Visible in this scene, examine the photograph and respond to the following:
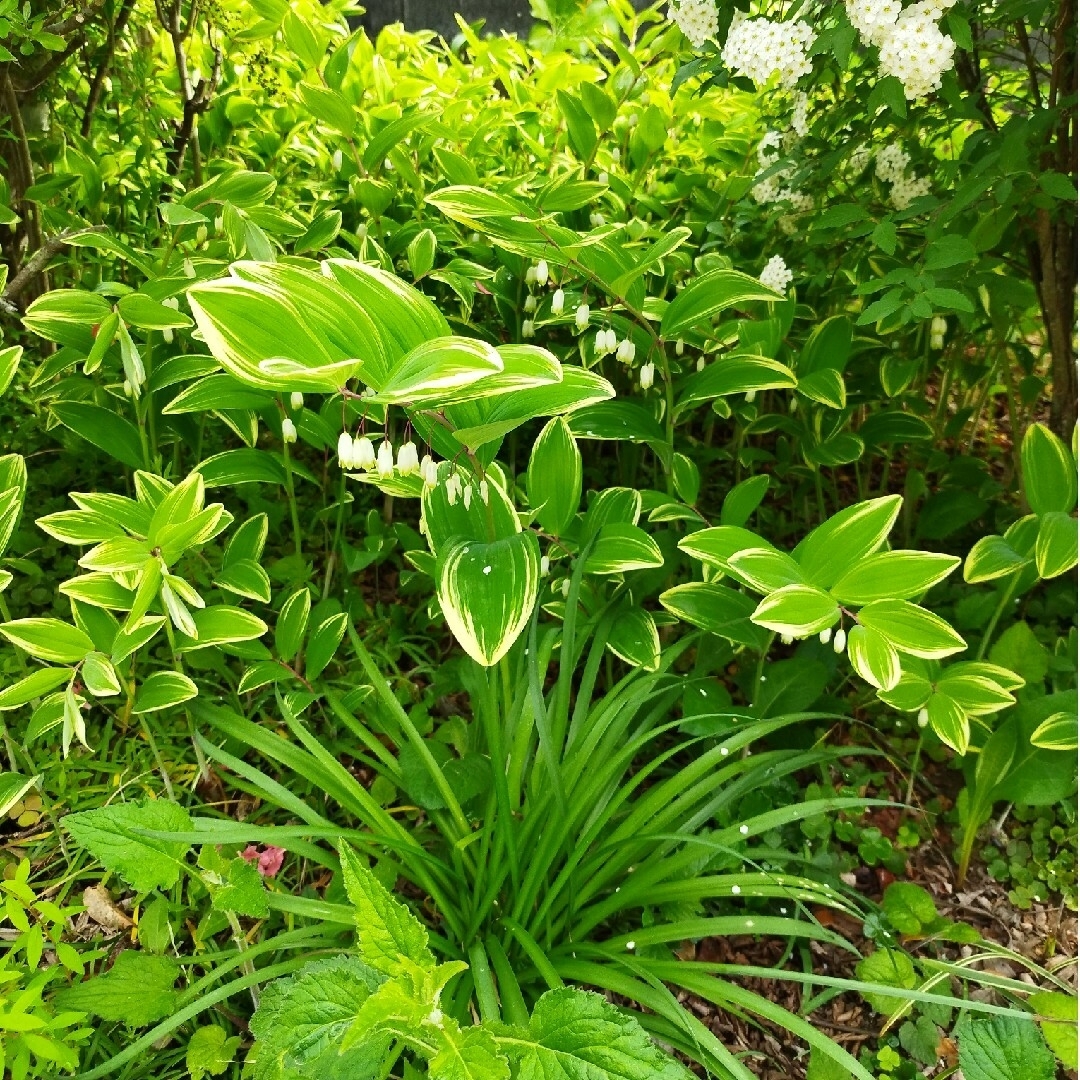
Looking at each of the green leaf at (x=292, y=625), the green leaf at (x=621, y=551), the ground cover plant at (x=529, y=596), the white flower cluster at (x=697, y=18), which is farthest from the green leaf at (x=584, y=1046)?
the white flower cluster at (x=697, y=18)

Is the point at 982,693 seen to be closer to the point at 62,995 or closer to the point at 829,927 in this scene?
the point at 829,927

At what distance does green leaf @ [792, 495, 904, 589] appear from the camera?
1.16 metres

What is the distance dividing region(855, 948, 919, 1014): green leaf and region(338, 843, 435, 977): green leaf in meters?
0.71

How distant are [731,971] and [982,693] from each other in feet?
1.85

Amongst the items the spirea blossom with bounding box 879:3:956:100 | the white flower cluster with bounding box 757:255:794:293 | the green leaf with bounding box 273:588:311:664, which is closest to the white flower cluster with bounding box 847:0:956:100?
the spirea blossom with bounding box 879:3:956:100

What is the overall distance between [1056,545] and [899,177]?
948mm

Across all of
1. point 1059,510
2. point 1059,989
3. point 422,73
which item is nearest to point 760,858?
point 1059,989

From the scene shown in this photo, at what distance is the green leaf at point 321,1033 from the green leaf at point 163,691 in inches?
19.0

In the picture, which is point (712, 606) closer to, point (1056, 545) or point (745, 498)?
point (745, 498)

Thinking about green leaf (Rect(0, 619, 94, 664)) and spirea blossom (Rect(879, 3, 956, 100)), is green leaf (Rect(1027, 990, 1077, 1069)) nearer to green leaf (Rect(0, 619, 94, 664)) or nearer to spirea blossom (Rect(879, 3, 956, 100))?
spirea blossom (Rect(879, 3, 956, 100))

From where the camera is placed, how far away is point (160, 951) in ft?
3.89

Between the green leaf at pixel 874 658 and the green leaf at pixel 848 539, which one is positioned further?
the green leaf at pixel 848 539

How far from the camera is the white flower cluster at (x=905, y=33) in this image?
110 centimetres

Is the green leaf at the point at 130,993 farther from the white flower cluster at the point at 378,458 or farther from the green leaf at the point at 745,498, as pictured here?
the green leaf at the point at 745,498
